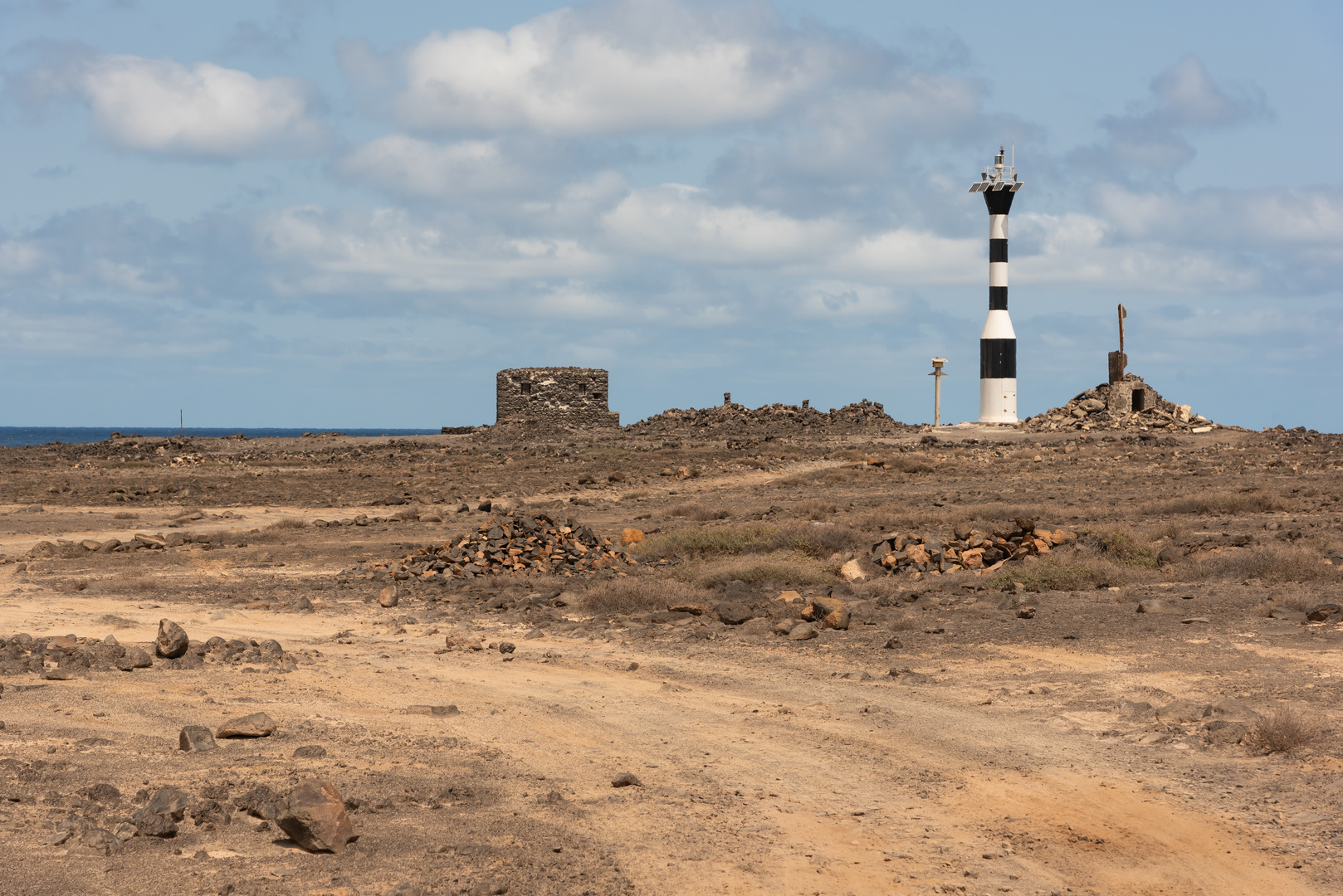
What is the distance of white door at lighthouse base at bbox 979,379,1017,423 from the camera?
46.9m

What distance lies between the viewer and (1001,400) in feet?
154

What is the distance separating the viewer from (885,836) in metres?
6.16

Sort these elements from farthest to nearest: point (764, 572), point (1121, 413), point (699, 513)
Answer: point (1121, 413) < point (699, 513) < point (764, 572)

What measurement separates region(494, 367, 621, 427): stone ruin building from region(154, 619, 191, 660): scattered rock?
34892mm

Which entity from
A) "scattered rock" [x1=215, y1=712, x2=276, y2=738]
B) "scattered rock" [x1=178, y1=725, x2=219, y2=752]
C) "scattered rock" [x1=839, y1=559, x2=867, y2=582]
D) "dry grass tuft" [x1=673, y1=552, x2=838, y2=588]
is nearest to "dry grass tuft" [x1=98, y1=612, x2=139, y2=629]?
"scattered rock" [x1=215, y1=712, x2=276, y2=738]

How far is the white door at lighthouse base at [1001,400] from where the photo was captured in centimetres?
4688

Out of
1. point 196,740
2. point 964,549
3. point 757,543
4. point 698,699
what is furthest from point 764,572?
point 196,740

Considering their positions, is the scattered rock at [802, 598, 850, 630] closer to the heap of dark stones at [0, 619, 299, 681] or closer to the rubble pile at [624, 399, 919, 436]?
the heap of dark stones at [0, 619, 299, 681]

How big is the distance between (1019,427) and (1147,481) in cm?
1987

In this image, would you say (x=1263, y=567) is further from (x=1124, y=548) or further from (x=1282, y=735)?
(x=1282, y=735)

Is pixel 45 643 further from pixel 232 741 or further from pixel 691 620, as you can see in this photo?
pixel 691 620

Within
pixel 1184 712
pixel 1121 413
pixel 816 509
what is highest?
pixel 1121 413

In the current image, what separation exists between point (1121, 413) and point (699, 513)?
29327 millimetres

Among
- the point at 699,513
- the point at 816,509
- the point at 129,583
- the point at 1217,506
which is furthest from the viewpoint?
the point at 699,513
